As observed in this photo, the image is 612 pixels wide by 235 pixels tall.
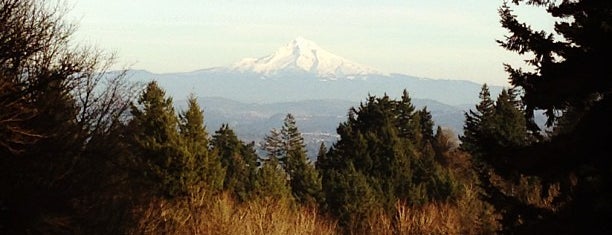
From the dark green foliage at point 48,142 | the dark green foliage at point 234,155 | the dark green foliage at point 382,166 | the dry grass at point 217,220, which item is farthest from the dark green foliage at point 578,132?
the dark green foliage at point 234,155

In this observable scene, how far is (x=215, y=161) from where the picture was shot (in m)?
37.9

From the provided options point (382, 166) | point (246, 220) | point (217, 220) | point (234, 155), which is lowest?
point (234, 155)

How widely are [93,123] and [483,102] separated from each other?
5877 cm

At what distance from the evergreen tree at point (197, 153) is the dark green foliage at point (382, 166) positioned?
55.7 feet

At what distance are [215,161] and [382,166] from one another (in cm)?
2766

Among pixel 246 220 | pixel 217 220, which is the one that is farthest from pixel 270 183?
pixel 246 220

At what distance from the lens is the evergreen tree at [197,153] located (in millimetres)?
34688

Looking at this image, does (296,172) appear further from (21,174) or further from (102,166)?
(21,174)

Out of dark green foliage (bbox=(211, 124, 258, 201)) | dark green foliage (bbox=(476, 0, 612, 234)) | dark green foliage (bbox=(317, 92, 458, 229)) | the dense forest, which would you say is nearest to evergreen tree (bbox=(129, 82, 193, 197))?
the dense forest

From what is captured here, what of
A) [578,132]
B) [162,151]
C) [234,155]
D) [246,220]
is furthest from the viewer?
[234,155]

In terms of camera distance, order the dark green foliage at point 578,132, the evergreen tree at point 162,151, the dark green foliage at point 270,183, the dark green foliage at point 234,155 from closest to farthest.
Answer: the dark green foliage at point 578,132
the evergreen tree at point 162,151
the dark green foliage at point 270,183
the dark green foliage at point 234,155

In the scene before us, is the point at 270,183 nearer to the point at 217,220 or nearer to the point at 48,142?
the point at 217,220

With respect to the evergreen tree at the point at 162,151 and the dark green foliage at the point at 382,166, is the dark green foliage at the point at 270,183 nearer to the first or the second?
the evergreen tree at the point at 162,151

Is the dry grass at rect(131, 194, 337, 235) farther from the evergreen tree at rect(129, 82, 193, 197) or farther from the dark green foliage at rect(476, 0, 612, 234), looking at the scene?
the dark green foliage at rect(476, 0, 612, 234)
